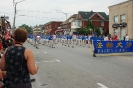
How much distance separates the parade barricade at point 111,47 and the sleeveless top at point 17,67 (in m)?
14.3

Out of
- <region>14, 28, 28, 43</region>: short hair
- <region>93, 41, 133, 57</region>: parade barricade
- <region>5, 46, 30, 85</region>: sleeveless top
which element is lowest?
<region>93, 41, 133, 57</region>: parade barricade

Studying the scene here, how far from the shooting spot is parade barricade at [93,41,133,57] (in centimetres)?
1797

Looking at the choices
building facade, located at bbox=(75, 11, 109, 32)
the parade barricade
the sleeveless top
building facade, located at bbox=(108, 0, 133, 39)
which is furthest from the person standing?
building facade, located at bbox=(75, 11, 109, 32)

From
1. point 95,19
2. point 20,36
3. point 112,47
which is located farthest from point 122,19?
point 20,36

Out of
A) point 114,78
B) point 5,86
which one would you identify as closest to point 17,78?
point 5,86

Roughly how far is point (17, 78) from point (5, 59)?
35 cm

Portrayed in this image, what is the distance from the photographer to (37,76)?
983 cm

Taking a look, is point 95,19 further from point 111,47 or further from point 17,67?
point 17,67

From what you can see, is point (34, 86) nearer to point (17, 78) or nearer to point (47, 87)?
point (47, 87)

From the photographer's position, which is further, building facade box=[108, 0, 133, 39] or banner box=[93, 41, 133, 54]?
building facade box=[108, 0, 133, 39]

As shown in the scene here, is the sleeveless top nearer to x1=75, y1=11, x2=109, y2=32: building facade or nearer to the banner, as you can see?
the banner

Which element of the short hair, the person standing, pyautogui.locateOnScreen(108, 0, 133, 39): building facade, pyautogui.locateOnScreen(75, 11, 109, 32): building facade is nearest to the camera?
the person standing

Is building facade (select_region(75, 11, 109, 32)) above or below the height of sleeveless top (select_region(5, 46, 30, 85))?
above

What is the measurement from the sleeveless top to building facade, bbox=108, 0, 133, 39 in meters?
47.8
